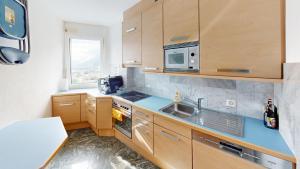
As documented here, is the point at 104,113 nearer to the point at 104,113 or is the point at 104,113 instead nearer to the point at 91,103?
the point at 104,113

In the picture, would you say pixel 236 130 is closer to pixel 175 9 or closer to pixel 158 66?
pixel 158 66

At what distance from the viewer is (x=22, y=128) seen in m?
1.32

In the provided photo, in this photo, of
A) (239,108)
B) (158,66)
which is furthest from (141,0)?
(239,108)

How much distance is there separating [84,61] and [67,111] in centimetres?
134

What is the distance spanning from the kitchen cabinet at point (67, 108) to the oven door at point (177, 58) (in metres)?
2.29

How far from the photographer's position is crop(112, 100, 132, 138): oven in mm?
2453

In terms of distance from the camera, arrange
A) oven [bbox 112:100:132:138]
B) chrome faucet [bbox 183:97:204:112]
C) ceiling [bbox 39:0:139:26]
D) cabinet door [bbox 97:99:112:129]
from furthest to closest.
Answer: cabinet door [bbox 97:99:112:129] < ceiling [bbox 39:0:139:26] < oven [bbox 112:100:132:138] < chrome faucet [bbox 183:97:204:112]

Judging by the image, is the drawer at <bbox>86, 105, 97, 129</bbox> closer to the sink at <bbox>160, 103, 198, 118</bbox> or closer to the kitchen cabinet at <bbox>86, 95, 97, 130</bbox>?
the kitchen cabinet at <bbox>86, 95, 97, 130</bbox>

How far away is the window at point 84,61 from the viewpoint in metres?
3.80

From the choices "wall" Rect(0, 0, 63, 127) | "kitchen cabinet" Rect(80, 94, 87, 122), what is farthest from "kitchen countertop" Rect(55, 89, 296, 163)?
"kitchen cabinet" Rect(80, 94, 87, 122)

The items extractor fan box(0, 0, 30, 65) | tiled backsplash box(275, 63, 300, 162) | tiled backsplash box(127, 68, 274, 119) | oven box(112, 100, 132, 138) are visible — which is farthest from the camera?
oven box(112, 100, 132, 138)

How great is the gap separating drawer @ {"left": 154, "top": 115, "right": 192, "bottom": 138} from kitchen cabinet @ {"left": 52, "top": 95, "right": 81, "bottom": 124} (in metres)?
2.16

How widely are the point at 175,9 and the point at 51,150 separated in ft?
5.85

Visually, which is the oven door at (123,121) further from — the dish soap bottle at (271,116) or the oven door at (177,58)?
the dish soap bottle at (271,116)
